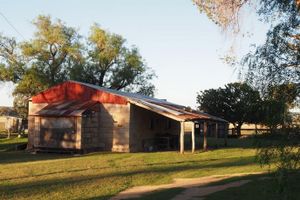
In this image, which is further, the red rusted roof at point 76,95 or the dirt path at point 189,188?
the red rusted roof at point 76,95

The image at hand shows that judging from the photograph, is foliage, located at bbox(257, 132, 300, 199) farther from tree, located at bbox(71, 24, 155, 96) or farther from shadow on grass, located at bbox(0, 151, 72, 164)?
tree, located at bbox(71, 24, 155, 96)

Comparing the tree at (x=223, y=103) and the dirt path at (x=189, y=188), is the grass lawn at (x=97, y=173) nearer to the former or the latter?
the dirt path at (x=189, y=188)

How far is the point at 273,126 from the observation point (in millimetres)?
8398

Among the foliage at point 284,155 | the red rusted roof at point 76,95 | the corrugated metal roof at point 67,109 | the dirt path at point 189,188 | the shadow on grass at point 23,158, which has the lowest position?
the dirt path at point 189,188

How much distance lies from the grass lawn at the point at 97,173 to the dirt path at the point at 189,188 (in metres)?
0.45

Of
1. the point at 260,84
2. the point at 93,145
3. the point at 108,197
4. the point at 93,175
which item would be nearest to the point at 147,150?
the point at 93,145

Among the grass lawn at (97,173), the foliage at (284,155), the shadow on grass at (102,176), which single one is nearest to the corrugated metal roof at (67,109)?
the grass lawn at (97,173)

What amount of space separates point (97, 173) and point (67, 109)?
12.7 meters

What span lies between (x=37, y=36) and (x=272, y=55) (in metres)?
46.3

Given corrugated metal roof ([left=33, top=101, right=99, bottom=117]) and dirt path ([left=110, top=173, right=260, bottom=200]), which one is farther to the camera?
corrugated metal roof ([left=33, top=101, right=99, bottom=117])

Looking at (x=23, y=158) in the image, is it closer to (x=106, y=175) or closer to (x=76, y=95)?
(x=76, y=95)

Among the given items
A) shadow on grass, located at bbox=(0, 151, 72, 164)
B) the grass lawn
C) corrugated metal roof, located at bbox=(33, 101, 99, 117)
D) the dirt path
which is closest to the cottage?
corrugated metal roof, located at bbox=(33, 101, 99, 117)

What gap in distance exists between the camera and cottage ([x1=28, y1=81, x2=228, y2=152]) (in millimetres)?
30438

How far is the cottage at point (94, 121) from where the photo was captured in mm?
30438
